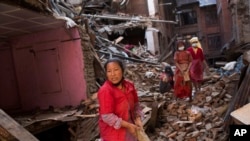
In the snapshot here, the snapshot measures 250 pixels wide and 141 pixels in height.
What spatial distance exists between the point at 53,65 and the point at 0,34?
1881mm

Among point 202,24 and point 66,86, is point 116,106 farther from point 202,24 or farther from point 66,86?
point 202,24

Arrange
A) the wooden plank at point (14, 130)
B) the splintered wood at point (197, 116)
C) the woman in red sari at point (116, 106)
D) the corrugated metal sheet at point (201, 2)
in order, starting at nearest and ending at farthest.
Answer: the wooden plank at point (14, 130), the woman in red sari at point (116, 106), the splintered wood at point (197, 116), the corrugated metal sheet at point (201, 2)

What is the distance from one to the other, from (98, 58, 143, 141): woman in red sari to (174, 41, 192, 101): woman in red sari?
4533 mm

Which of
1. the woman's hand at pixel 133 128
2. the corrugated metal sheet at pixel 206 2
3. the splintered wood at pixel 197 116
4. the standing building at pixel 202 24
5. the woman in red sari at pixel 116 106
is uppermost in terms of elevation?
the corrugated metal sheet at pixel 206 2

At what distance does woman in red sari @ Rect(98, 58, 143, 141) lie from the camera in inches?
120

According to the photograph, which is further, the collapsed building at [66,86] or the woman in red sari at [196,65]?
the woman in red sari at [196,65]

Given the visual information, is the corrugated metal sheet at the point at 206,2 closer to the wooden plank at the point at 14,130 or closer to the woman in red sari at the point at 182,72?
the woman in red sari at the point at 182,72

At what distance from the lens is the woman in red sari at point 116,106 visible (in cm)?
304

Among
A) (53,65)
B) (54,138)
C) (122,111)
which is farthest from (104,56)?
(122,111)

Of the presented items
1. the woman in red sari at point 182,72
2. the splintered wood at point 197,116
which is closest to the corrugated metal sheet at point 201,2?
the splintered wood at point 197,116

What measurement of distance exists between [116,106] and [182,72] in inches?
187

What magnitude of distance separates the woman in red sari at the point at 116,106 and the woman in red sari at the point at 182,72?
4533 mm

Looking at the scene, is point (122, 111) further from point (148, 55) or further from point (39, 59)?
point (148, 55)

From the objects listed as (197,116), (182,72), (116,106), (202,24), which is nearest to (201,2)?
(202,24)
